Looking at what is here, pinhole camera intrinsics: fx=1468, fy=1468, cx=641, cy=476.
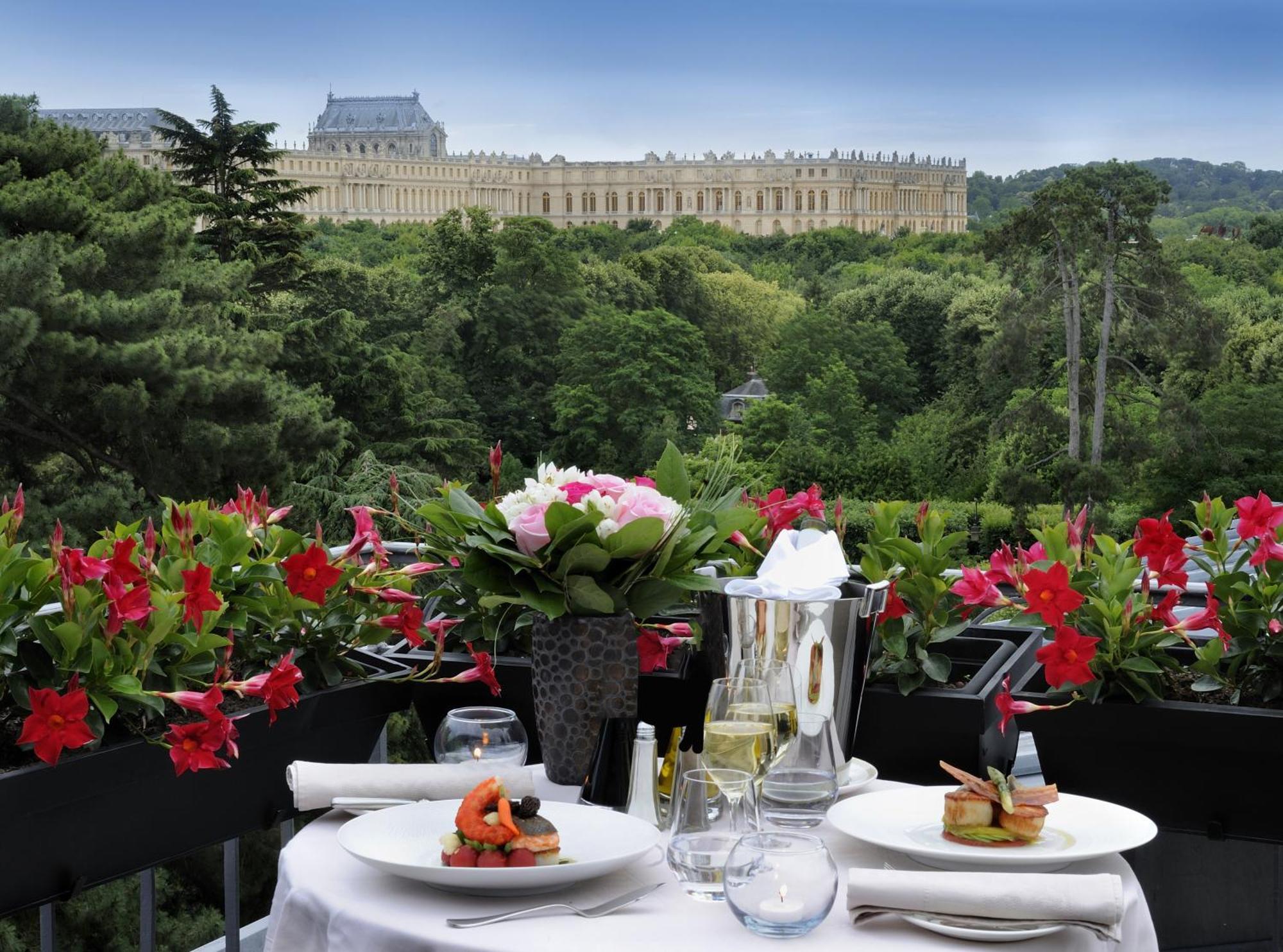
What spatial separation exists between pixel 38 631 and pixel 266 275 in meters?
25.6

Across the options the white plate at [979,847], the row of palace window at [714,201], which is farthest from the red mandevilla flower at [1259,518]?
the row of palace window at [714,201]

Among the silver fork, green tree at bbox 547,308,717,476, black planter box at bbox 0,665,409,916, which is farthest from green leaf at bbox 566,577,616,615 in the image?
green tree at bbox 547,308,717,476

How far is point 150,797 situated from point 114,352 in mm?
14984

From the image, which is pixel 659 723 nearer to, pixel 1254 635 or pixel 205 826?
pixel 205 826

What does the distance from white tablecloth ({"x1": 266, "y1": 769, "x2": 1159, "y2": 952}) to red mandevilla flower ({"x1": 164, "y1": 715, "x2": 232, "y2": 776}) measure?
212mm

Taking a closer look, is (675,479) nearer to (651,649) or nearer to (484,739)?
(651,649)

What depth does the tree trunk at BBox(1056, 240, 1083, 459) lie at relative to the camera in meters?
27.1

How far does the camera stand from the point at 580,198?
269ft

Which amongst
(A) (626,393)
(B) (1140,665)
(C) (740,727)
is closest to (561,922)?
(C) (740,727)

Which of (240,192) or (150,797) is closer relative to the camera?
(150,797)

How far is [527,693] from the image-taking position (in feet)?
6.21

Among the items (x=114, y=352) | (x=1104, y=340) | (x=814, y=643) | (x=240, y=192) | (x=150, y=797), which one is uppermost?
(x=240, y=192)

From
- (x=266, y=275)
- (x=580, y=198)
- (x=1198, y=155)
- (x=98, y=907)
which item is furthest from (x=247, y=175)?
(x=580, y=198)

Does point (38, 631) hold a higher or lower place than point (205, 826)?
higher
